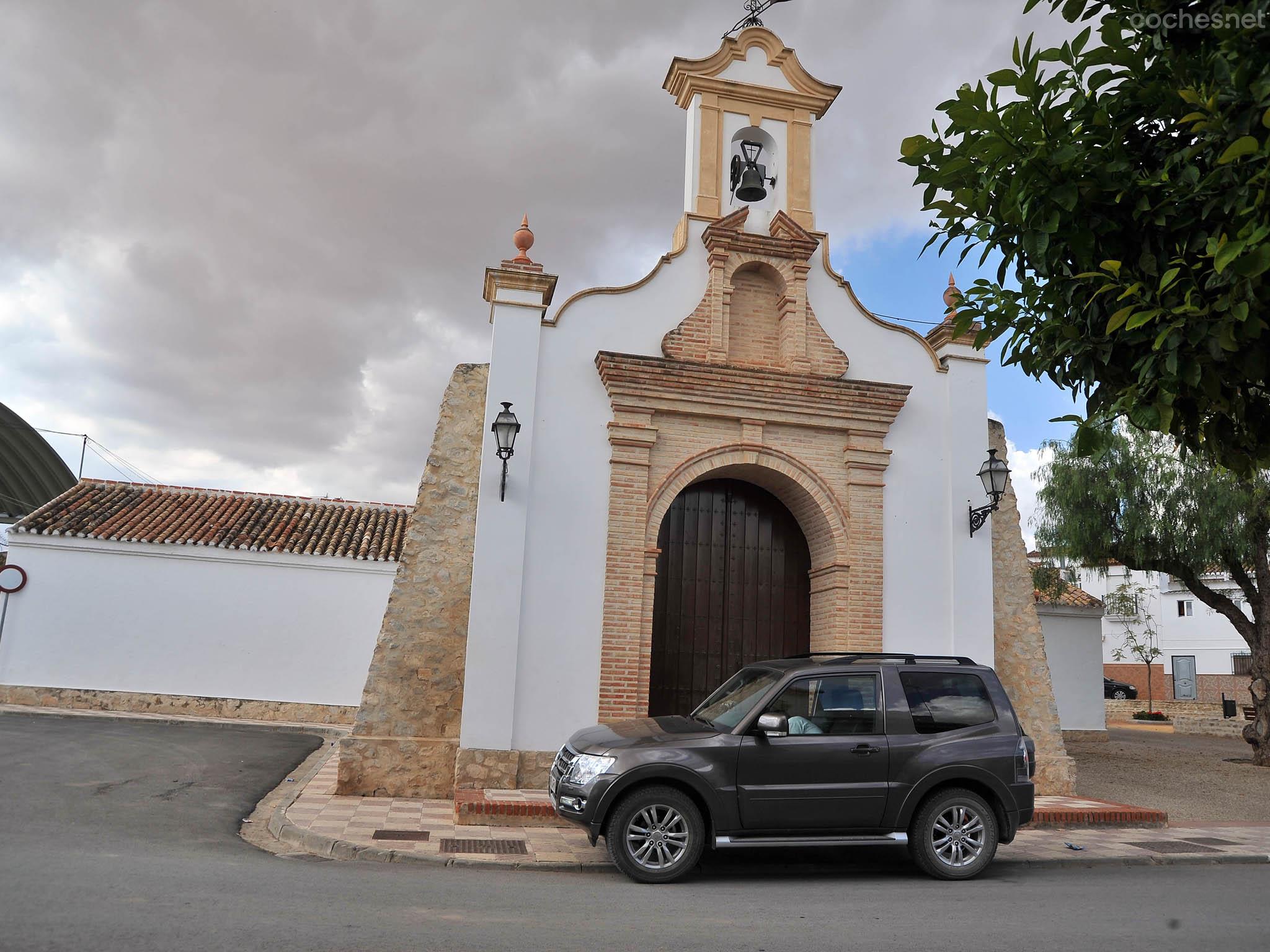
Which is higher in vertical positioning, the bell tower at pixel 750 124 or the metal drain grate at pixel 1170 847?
the bell tower at pixel 750 124

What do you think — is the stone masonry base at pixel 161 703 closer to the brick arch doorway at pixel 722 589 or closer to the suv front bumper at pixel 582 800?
the brick arch doorway at pixel 722 589

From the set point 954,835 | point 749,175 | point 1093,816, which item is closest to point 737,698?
point 954,835

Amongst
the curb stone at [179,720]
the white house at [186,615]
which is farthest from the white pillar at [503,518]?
the white house at [186,615]

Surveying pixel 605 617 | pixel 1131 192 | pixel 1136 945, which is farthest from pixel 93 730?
pixel 1131 192

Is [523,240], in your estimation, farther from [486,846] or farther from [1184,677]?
[1184,677]

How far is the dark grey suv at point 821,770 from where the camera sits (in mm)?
6812

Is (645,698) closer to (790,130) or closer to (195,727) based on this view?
(790,130)

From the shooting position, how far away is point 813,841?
700 cm

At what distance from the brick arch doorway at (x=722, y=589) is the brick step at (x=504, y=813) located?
2451mm

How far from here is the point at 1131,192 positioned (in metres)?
4.18

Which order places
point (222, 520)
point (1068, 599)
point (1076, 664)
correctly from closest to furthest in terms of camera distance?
1. point (1076, 664)
2. point (222, 520)
3. point (1068, 599)

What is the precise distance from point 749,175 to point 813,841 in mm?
7450

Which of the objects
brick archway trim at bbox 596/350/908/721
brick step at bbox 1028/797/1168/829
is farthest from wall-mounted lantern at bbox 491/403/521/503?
brick step at bbox 1028/797/1168/829

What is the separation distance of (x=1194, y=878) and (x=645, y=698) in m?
5.12
